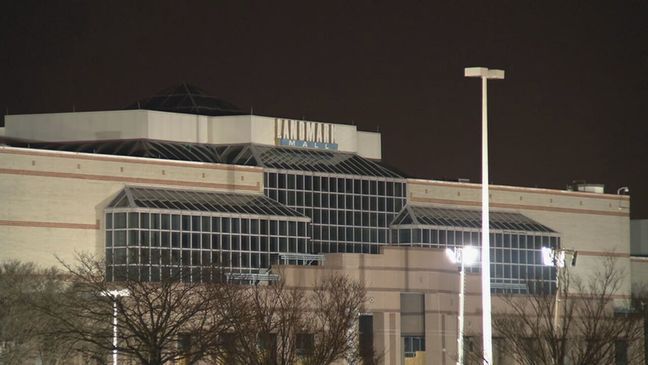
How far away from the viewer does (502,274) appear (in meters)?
152

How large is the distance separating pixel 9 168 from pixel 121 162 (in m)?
8.97

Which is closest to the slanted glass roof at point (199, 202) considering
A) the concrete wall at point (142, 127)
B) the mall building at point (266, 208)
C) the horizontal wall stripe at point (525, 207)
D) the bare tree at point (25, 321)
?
the mall building at point (266, 208)

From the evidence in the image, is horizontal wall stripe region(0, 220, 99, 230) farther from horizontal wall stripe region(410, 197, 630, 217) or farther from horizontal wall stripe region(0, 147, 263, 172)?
horizontal wall stripe region(410, 197, 630, 217)

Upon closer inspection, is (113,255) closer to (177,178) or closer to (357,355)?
(177,178)

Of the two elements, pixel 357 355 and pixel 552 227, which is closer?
pixel 357 355

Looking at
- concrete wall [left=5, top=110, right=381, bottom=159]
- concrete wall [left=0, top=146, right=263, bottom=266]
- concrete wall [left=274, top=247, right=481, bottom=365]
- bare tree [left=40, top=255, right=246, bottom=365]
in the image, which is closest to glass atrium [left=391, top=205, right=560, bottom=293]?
concrete wall [left=274, top=247, right=481, bottom=365]

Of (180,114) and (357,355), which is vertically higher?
(180,114)

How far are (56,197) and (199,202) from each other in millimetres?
11826

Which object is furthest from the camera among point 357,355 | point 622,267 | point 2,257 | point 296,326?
point 622,267

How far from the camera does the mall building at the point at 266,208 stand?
413 ft

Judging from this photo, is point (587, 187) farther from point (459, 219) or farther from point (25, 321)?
point (25, 321)

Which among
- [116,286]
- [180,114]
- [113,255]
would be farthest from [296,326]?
[180,114]

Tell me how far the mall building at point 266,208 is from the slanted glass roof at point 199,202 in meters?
→ 0.13

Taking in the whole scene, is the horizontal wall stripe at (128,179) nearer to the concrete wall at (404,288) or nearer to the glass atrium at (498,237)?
the concrete wall at (404,288)
